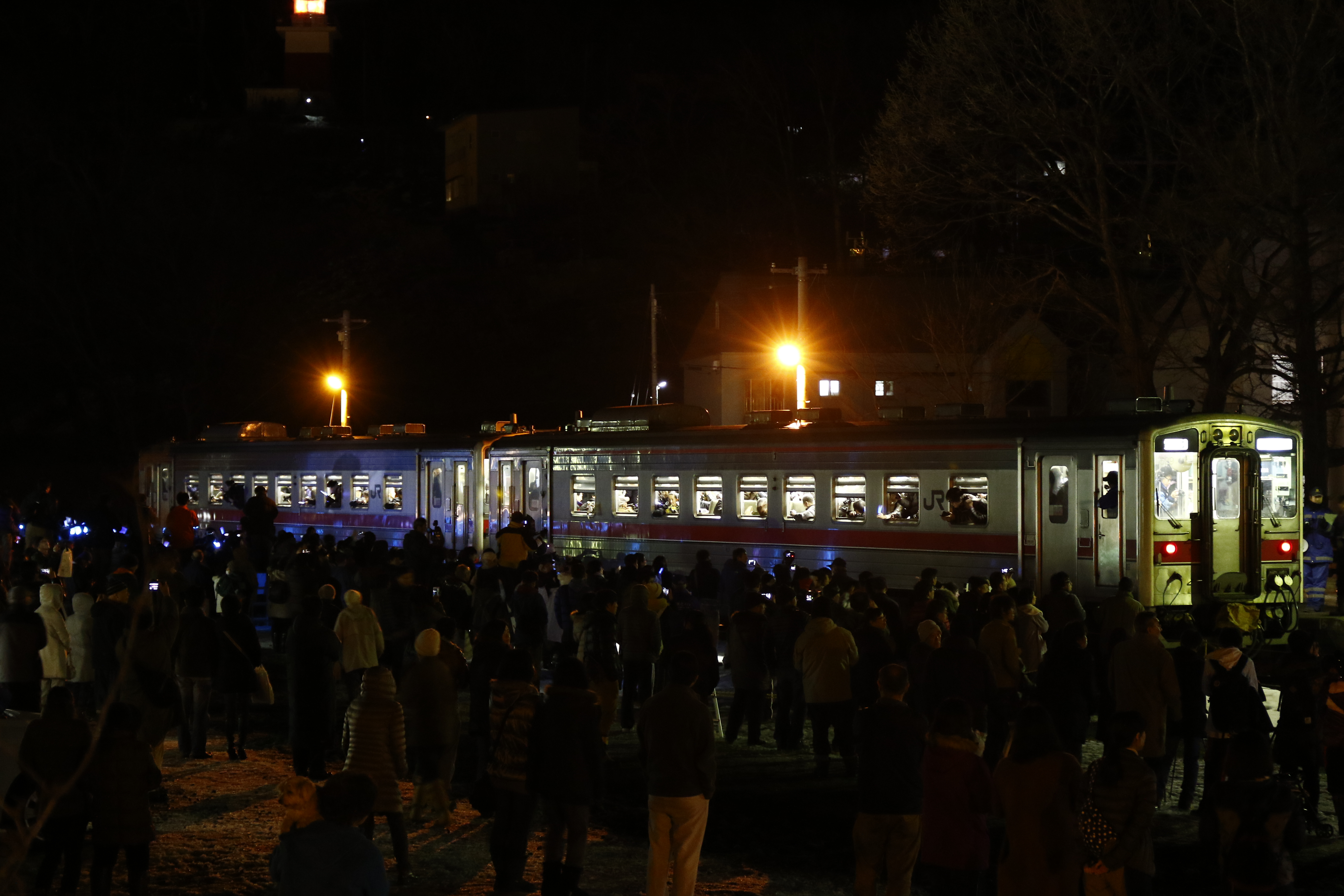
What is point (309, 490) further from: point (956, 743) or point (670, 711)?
point (956, 743)

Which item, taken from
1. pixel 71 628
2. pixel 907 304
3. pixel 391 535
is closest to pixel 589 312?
pixel 907 304

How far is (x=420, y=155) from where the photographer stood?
91.8m

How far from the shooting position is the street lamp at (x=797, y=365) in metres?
30.1

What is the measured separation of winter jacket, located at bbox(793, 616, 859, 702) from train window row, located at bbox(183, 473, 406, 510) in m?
18.7

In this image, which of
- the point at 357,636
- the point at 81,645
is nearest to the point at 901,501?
the point at 357,636

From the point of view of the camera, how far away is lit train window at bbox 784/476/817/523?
2117 cm

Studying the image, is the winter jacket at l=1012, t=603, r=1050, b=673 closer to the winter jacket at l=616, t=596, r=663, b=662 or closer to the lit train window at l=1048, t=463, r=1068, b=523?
the winter jacket at l=616, t=596, r=663, b=662

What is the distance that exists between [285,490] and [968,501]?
18400 millimetres

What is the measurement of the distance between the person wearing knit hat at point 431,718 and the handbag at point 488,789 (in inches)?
13.9

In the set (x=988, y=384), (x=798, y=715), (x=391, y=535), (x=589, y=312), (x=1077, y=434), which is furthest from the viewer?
(x=589, y=312)

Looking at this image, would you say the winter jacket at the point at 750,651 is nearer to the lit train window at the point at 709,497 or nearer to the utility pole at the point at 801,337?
the lit train window at the point at 709,497

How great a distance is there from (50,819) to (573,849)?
2788 millimetres

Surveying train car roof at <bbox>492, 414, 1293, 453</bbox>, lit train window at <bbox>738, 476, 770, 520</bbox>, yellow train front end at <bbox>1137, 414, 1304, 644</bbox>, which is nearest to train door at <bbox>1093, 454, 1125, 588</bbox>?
yellow train front end at <bbox>1137, 414, 1304, 644</bbox>

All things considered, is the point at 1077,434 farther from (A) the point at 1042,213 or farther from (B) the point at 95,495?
(B) the point at 95,495
